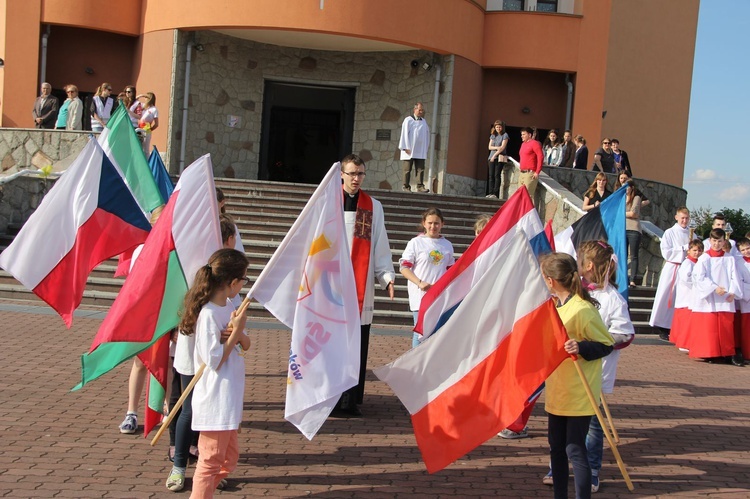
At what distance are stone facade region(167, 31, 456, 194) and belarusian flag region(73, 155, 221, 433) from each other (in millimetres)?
15278

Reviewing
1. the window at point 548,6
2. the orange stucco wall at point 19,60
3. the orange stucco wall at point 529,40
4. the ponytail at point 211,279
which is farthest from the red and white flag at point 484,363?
the window at point 548,6

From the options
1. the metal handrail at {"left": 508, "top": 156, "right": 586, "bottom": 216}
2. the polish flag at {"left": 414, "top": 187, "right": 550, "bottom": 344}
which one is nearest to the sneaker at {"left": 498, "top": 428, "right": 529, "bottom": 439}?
the polish flag at {"left": 414, "top": 187, "right": 550, "bottom": 344}

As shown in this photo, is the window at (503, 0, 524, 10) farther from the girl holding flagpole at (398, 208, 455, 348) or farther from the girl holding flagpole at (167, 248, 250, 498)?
the girl holding flagpole at (167, 248, 250, 498)

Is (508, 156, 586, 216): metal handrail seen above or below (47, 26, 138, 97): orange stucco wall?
below

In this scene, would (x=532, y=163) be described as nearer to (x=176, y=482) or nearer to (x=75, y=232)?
(x=75, y=232)

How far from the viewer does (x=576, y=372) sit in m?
5.39

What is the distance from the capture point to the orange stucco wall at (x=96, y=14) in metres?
20.4

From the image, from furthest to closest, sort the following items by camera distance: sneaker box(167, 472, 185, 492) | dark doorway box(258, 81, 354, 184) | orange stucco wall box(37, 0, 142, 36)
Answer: dark doorway box(258, 81, 354, 184)
orange stucco wall box(37, 0, 142, 36)
sneaker box(167, 472, 185, 492)

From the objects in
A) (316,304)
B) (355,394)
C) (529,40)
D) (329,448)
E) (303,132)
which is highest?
(529,40)

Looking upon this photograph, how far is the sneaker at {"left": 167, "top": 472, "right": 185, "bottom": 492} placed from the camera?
17.7 feet

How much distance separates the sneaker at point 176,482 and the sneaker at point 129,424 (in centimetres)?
132

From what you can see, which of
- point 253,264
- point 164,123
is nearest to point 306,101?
point 164,123

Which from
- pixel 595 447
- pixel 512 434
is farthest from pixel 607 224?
pixel 595 447

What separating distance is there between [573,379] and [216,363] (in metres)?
2.17
